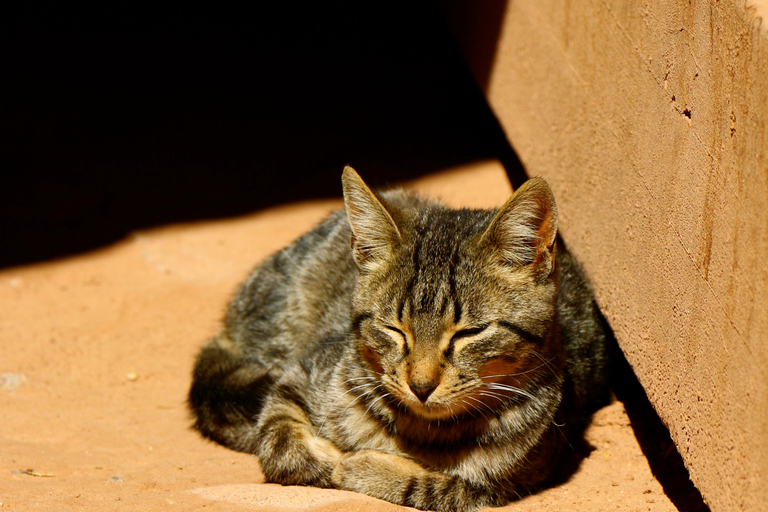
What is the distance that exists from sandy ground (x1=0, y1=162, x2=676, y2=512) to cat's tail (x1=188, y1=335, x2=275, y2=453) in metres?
0.09

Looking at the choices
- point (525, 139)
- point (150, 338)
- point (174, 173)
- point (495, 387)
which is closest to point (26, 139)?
point (174, 173)

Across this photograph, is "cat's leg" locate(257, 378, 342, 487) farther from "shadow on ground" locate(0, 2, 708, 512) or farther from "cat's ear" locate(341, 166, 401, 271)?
"shadow on ground" locate(0, 2, 708, 512)

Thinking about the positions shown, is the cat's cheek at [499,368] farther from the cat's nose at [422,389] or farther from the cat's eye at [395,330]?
the cat's eye at [395,330]

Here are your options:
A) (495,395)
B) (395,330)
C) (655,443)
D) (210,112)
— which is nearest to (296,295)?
(395,330)

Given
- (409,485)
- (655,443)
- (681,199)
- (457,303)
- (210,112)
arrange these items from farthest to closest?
(210,112) < (655,443) < (409,485) < (457,303) < (681,199)

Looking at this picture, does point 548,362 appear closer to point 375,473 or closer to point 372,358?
point 372,358

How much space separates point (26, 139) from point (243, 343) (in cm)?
427

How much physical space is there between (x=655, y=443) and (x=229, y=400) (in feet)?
6.57

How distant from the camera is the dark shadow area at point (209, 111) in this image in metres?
6.71

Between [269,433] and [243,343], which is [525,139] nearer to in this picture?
[243,343]

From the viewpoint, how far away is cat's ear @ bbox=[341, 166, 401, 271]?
325cm

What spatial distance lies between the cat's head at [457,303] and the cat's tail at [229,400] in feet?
2.82

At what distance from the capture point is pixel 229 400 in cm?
398

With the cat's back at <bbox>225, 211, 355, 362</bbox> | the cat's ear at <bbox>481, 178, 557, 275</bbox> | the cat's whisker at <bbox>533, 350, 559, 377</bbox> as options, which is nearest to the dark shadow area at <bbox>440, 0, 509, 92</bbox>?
the cat's back at <bbox>225, 211, 355, 362</bbox>
